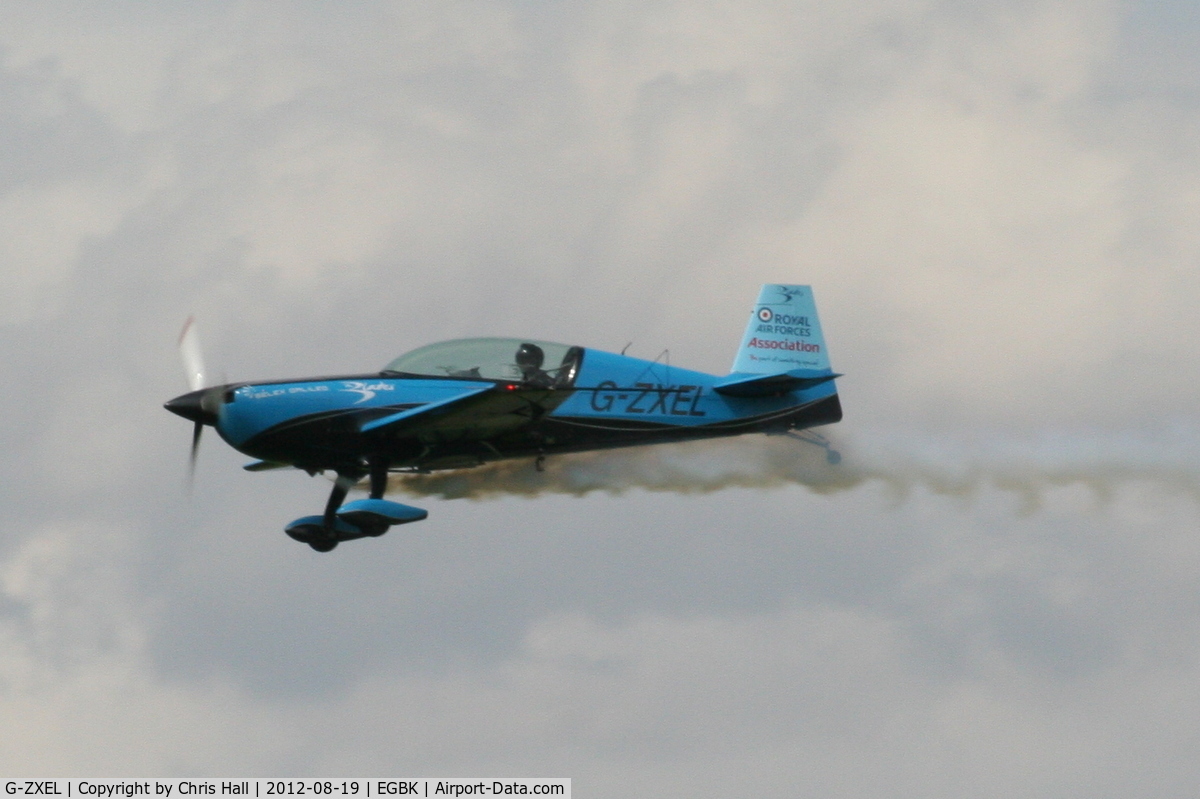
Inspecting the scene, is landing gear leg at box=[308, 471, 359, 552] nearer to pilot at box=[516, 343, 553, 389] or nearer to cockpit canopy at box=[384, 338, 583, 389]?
cockpit canopy at box=[384, 338, 583, 389]

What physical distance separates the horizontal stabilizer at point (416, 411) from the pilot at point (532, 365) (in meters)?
0.54

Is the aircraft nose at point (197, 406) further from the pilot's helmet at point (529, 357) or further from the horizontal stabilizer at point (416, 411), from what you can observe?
the pilot's helmet at point (529, 357)

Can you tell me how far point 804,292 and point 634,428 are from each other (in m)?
3.14

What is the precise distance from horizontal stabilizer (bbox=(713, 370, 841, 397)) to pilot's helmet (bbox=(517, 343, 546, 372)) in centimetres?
263

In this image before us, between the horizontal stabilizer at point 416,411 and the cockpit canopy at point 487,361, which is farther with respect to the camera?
the cockpit canopy at point 487,361

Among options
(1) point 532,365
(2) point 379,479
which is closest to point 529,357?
(1) point 532,365

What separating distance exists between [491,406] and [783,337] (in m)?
4.83

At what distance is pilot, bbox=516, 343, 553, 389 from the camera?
3025 centimetres

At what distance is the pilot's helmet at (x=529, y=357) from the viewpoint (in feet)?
99.4

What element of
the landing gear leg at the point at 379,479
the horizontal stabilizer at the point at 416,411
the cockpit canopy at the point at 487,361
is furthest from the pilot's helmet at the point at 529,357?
the landing gear leg at the point at 379,479

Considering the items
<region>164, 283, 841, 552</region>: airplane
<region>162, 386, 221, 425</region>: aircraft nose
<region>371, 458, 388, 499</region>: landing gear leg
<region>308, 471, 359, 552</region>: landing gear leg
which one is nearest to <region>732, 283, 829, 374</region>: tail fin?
<region>164, 283, 841, 552</region>: airplane

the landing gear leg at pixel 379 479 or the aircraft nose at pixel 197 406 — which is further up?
the aircraft nose at pixel 197 406

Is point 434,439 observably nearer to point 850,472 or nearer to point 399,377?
point 399,377

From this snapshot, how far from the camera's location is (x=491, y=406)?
29.3 metres
